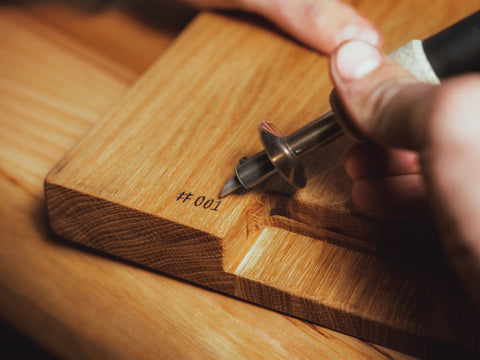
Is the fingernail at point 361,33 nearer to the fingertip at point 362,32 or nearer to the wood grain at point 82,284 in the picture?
the fingertip at point 362,32

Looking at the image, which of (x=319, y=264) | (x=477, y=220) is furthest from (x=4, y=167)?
(x=477, y=220)

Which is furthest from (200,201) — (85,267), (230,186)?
(85,267)

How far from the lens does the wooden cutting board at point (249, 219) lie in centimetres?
39

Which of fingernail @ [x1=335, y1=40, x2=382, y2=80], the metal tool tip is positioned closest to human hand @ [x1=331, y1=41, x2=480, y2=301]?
fingernail @ [x1=335, y1=40, x2=382, y2=80]

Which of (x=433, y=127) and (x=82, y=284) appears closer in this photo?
(x=433, y=127)

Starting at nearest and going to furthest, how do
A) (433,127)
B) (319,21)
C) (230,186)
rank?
(433,127), (230,186), (319,21)

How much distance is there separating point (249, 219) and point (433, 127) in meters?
0.21

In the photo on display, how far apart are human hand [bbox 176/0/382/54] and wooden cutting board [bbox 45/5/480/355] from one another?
1.2 inches

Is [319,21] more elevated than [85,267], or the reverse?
[319,21]

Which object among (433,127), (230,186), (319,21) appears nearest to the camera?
(433,127)

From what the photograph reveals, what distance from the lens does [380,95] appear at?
12.0 inches

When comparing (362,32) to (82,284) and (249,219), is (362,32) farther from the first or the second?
(82,284)

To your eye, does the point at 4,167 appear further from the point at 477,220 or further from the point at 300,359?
the point at 477,220

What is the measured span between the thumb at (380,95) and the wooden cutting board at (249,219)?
0.12 meters
